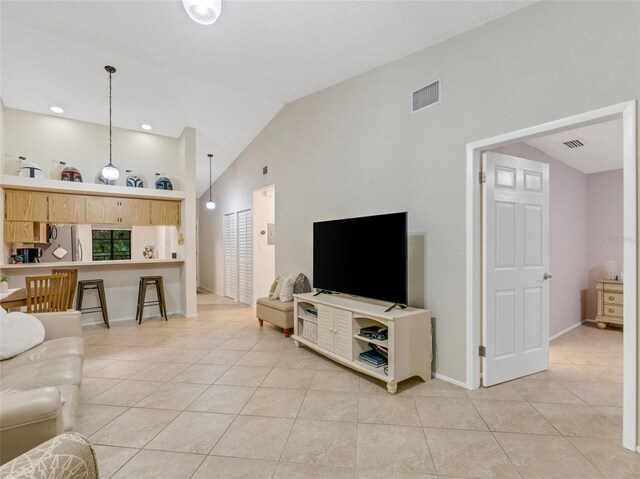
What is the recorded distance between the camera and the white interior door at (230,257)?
6.90 m

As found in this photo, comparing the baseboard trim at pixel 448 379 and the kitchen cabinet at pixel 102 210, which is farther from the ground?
the kitchen cabinet at pixel 102 210

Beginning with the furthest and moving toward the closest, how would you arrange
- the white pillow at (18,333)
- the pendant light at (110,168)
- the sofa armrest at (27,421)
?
the pendant light at (110,168)
the white pillow at (18,333)
the sofa armrest at (27,421)

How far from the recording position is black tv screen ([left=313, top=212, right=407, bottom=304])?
2.73 metres

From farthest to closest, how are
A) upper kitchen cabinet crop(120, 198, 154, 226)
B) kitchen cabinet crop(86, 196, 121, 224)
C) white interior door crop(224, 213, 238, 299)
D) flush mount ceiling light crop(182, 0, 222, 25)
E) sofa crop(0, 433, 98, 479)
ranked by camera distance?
white interior door crop(224, 213, 238, 299) → upper kitchen cabinet crop(120, 198, 154, 226) → kitchen cabinet crop(86, 196, 121, 224) → flush mount ceiling light crop(182, 0, 222, 25) → sofa crop(0, 433, 98, 479)

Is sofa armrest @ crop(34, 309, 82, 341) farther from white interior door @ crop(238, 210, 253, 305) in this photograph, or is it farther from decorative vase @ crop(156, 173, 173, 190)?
white interior door @ crop(238, 210, 253, 305)

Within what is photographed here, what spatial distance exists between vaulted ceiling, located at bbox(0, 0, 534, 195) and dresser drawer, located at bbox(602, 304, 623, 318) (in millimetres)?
4350

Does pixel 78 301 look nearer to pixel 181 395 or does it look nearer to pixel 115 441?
pixel 181 395

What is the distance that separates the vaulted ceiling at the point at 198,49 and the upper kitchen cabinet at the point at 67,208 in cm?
131

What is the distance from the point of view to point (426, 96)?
2.93m

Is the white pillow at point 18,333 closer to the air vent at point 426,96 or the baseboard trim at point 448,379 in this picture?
the baseboard trim at point 448,379

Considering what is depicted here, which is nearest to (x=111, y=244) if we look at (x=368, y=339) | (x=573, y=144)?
(x=368, y=339)

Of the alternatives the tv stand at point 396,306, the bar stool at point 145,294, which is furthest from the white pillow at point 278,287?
the tv stand at point 396,306

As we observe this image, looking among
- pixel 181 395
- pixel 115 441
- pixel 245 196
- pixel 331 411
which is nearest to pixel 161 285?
pixel 245 196

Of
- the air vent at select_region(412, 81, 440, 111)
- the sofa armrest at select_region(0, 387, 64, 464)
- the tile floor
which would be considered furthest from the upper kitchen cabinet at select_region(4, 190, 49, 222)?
the air vent at select_region(412, 81, 440, 111)
